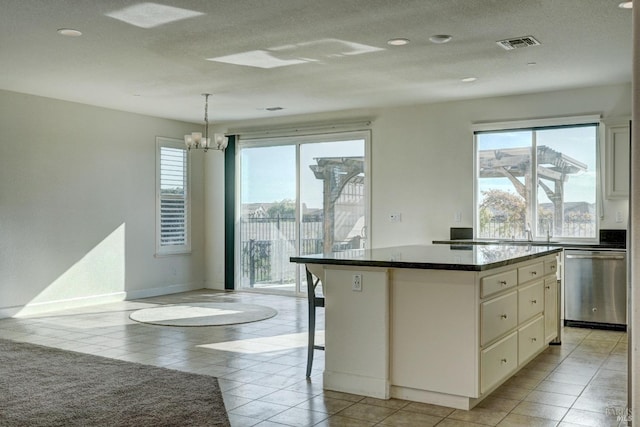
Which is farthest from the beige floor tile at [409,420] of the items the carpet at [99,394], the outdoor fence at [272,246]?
the outdoor fence at [272,246]

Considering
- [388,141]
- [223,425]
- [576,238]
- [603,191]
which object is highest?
[388,141]

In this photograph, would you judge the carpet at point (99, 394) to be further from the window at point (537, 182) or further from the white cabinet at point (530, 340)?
the window at point (537, 182)

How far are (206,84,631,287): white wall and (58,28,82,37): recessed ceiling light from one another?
4.21 metres

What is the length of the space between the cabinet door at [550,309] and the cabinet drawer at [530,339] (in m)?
0.17

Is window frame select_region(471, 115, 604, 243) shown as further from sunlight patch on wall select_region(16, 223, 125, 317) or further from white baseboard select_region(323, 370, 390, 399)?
sunlight patch on wall select_region(16, 223, 125, 317)

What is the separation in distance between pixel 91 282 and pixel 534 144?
19.0 feet

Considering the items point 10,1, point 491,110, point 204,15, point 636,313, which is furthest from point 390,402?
point 491,110

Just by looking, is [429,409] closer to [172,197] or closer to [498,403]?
[498,403]

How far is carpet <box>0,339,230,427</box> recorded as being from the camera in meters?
3.41

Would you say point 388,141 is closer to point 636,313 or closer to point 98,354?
point 98,354

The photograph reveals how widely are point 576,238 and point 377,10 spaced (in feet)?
13.2

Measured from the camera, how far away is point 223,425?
3295mm

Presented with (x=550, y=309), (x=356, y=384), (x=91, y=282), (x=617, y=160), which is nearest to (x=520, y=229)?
(x=617, y=160)

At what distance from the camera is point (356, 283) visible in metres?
3.88
